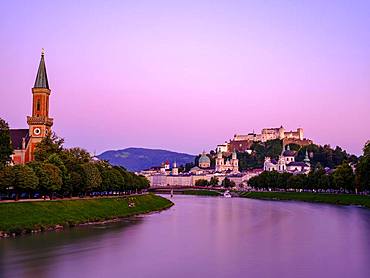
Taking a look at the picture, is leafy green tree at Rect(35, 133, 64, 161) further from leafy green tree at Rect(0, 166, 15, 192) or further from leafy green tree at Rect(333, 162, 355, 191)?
leafy green tree at Rect(333, 162, 355, 191)

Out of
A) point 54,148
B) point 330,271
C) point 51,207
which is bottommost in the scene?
point 330,271

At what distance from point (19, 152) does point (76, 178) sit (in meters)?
22.9

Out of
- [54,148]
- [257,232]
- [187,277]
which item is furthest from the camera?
[54,148]

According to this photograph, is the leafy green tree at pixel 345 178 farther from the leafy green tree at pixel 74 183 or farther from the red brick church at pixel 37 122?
the leafy green tree at pixel 74 183

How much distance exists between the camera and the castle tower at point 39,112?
263 feet

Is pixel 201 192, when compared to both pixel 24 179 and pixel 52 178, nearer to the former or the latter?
pixel 52 178

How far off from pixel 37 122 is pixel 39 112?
1704mm

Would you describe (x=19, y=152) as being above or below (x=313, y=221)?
above

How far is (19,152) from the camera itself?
7875 centimetres

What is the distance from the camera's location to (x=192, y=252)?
1351 inches

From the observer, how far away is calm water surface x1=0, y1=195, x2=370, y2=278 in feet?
92.6

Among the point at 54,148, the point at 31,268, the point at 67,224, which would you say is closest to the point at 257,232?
the point at 67,224

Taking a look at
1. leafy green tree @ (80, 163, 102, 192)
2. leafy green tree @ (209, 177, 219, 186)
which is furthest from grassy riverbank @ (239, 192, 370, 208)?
leafy green tree @ (209, 177, 219, 186)

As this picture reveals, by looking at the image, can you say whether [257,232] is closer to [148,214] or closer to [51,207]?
[51,207]
